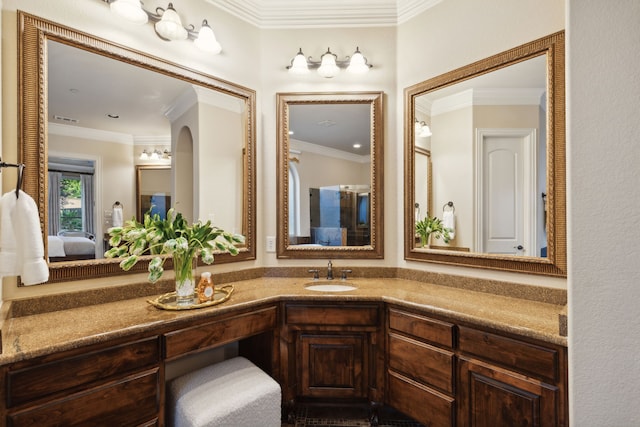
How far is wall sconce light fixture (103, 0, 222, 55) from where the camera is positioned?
1.77m

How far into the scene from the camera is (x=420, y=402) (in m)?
1.76

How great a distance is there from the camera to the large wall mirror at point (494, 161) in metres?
1.75

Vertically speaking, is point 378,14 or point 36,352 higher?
point 378,14

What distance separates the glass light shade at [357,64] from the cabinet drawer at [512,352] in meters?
1.83

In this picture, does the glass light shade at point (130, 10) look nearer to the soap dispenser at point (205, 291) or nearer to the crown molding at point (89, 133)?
the crown molding at point (89, 133)

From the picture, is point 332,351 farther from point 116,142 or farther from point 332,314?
point 116,142

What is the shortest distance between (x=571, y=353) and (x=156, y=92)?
2.42m

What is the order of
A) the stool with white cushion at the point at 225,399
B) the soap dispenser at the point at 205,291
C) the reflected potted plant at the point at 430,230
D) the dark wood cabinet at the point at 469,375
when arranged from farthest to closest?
the reflected potted plant at the point at 430,230, the soap dispenser at the point at 205,291, the stool with white cushion at the point at 225,399, the dark wood cabinet at the point at 469,375

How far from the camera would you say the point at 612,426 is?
105 cm

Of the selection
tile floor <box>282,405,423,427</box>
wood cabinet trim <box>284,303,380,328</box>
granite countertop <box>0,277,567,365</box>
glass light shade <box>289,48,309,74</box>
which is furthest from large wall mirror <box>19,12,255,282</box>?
tile floor <box>282,405,423,427</box>

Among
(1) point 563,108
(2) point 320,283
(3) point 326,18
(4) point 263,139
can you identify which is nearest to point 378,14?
(3) point 326,18

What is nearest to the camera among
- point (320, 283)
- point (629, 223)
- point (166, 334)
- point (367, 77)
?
point (629, 223)

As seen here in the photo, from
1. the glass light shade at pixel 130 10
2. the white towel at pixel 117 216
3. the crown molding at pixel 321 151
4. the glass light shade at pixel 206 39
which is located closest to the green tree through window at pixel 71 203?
the white towel at pixel 117 216

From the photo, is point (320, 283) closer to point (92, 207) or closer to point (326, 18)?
point (92, 207)
